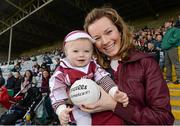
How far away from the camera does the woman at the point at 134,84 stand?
1.13 metres

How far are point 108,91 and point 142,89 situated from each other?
0.53 feet

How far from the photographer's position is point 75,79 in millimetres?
1293

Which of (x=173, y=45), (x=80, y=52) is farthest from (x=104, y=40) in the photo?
(x=173, y=45)

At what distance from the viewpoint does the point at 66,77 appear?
4.26 ft

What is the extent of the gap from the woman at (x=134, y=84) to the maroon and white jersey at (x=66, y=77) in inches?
→ 3.2

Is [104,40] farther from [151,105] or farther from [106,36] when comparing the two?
[151,105]

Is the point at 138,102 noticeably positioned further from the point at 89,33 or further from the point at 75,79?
the point at 89,33

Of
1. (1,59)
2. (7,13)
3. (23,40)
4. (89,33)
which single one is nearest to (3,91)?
(89,33)

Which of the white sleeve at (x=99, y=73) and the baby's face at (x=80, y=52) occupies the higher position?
the baby's face at (x=80, y=52)

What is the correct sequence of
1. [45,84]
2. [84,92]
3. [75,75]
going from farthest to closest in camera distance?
[45,84] → [75,75] → [84,92]

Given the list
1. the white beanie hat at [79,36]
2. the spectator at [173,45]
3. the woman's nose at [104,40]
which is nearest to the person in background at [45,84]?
the spectator at [173,45]

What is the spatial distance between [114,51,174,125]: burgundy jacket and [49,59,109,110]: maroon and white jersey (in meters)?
0.14

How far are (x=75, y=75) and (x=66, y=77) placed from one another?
0.15 feet

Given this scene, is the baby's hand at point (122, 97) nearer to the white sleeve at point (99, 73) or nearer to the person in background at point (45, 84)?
the white sleeve at point (99, 73)
